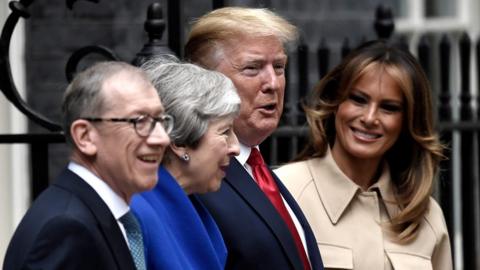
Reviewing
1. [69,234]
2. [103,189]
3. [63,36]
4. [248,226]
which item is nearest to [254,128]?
[248,226]

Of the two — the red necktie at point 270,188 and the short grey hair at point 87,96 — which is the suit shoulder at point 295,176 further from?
the short grey hair at point 87,96

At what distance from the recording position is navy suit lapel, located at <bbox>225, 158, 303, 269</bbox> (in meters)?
4.29

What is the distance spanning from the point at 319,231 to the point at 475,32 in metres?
4.84

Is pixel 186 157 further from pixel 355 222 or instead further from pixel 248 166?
pixel 355 222

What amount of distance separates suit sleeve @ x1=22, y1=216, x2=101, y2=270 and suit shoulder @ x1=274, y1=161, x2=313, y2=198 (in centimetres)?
176

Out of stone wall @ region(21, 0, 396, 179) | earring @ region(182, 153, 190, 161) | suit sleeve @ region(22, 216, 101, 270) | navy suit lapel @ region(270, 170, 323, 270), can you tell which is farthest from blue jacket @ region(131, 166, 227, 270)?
stone wall @ region(21, 0, 396, 179)

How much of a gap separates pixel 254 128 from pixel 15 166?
2762 mm

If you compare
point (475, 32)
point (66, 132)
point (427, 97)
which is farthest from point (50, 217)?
point (475, 32)

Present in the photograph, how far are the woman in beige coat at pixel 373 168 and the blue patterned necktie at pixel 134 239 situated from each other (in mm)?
1414

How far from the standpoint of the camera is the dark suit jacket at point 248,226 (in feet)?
13.8

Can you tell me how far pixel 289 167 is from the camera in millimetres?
5168

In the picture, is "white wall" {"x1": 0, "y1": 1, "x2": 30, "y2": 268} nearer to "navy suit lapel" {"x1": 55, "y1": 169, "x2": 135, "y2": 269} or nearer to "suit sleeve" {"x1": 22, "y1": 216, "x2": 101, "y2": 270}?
"navy suit lapel" {"x1": 55, "y1": 169, "x2": 135, "y2": 269}

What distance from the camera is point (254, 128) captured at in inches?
175

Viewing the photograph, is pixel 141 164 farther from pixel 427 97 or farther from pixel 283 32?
pixel 427 97
